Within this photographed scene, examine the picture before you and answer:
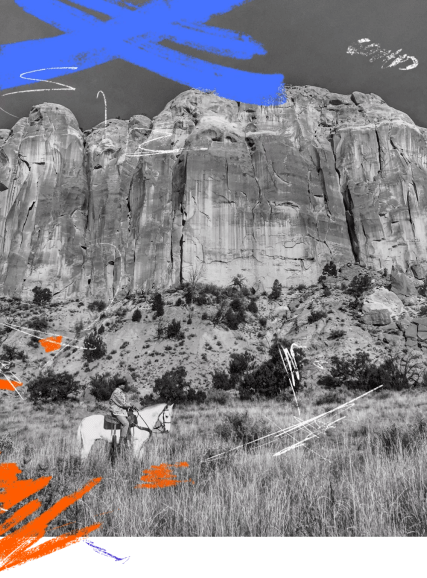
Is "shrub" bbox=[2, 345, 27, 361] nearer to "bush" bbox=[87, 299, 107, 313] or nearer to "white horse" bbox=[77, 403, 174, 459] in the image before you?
"bush" bbox=[87, 299, 107, 313]

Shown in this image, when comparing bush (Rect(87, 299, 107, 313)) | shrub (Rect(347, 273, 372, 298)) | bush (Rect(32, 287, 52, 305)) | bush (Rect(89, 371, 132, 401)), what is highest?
bush (Rect(32, 287, 52, 305))

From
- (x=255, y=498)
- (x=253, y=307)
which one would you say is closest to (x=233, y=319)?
(x=253, y=307)

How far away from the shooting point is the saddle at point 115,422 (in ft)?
29.9

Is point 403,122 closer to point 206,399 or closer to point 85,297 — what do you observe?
point 85,297

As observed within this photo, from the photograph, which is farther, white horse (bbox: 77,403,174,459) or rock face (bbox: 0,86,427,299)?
rock face (bbox: 0,86,427,299)

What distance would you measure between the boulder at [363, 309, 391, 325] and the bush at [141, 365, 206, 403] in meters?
18.3

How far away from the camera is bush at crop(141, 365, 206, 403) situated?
27875mm

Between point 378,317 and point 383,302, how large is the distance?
2.97 meters

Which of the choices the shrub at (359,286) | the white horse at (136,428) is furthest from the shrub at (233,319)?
the white horse at (136,428)

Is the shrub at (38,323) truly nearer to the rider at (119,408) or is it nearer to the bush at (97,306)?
the bush at (97,306)

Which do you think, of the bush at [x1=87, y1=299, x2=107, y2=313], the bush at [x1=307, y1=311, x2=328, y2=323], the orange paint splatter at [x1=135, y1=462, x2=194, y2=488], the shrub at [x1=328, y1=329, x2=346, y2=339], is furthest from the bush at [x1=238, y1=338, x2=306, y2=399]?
the bush at [x1=87, y1=299, x2=107, y2=313]

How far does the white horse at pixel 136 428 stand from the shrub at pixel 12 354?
120 ft

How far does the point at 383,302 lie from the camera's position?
145 feet

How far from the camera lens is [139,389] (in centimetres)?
3481
